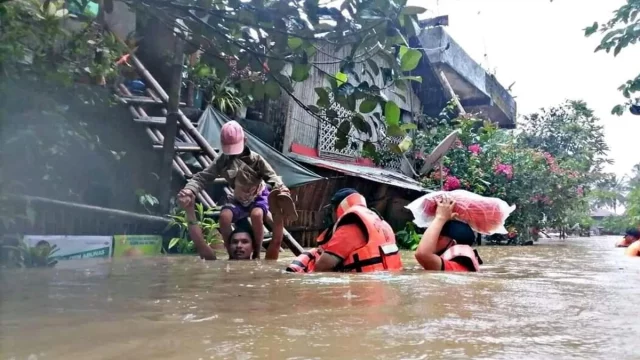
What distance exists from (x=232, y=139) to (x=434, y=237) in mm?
2013

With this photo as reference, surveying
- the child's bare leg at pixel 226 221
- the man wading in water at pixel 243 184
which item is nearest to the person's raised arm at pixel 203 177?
the man wading in water at pixel 243 184

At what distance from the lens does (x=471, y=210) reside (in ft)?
13.5

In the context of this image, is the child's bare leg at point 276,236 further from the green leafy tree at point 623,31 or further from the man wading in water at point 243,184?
the green leafy tree at point 623,31

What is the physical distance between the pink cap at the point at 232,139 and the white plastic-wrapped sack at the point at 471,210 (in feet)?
5.55

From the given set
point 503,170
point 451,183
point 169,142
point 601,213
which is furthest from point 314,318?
point 601,213

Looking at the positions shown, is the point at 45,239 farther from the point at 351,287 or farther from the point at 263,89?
the point at 351,287

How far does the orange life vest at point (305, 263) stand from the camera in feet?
12.6

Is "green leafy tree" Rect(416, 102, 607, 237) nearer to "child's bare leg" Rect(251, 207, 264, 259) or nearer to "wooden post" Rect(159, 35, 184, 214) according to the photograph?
"wooden post" Rect(159, 35, 184, 214)

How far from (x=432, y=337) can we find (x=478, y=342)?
0.12 metres

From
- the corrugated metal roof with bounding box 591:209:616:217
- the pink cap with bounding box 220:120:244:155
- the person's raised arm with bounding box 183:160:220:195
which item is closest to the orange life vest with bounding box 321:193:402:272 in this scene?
the pink cap with bounding box 220:120:244:155

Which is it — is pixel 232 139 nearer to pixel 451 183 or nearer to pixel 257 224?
pixel 257 224

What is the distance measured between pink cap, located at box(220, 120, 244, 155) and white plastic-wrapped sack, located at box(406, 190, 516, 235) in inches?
66.6

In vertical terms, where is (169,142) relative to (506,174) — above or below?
below

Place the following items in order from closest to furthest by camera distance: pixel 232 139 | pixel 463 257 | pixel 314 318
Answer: pixel 314 318, pixel 463 257, pixel 232 139
